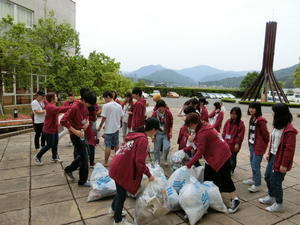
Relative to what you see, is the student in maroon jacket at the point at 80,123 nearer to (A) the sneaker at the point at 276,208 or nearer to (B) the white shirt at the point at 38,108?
(B) the white shirt at the point at 38,108

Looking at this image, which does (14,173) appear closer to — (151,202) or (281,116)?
(151,202)

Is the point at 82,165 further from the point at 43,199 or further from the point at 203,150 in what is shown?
the point at 203,150

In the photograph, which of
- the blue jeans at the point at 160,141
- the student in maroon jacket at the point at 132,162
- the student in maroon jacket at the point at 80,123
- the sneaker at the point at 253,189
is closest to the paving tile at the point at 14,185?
the student in maroon jacket at the point at 80,123

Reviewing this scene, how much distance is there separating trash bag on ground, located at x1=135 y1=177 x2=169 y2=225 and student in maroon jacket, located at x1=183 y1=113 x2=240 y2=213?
743 mm

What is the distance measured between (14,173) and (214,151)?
13.1 feet

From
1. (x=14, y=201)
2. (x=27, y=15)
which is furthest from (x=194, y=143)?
(x=27, y=15)

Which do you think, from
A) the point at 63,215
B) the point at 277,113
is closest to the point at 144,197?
the point at 63,215

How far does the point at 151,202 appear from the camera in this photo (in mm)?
2625

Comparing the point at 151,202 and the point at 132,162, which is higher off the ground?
the point at 132,162

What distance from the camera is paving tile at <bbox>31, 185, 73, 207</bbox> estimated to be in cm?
353

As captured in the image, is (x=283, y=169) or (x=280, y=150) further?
(x=280, y=150)

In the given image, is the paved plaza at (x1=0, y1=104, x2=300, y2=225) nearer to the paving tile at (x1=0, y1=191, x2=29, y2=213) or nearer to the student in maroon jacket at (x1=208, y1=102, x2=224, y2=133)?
the paving tile at (x1=0, y1=191, x2=29, y2=213)

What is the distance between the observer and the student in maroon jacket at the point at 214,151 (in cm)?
315

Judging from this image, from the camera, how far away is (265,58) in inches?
→ 997
